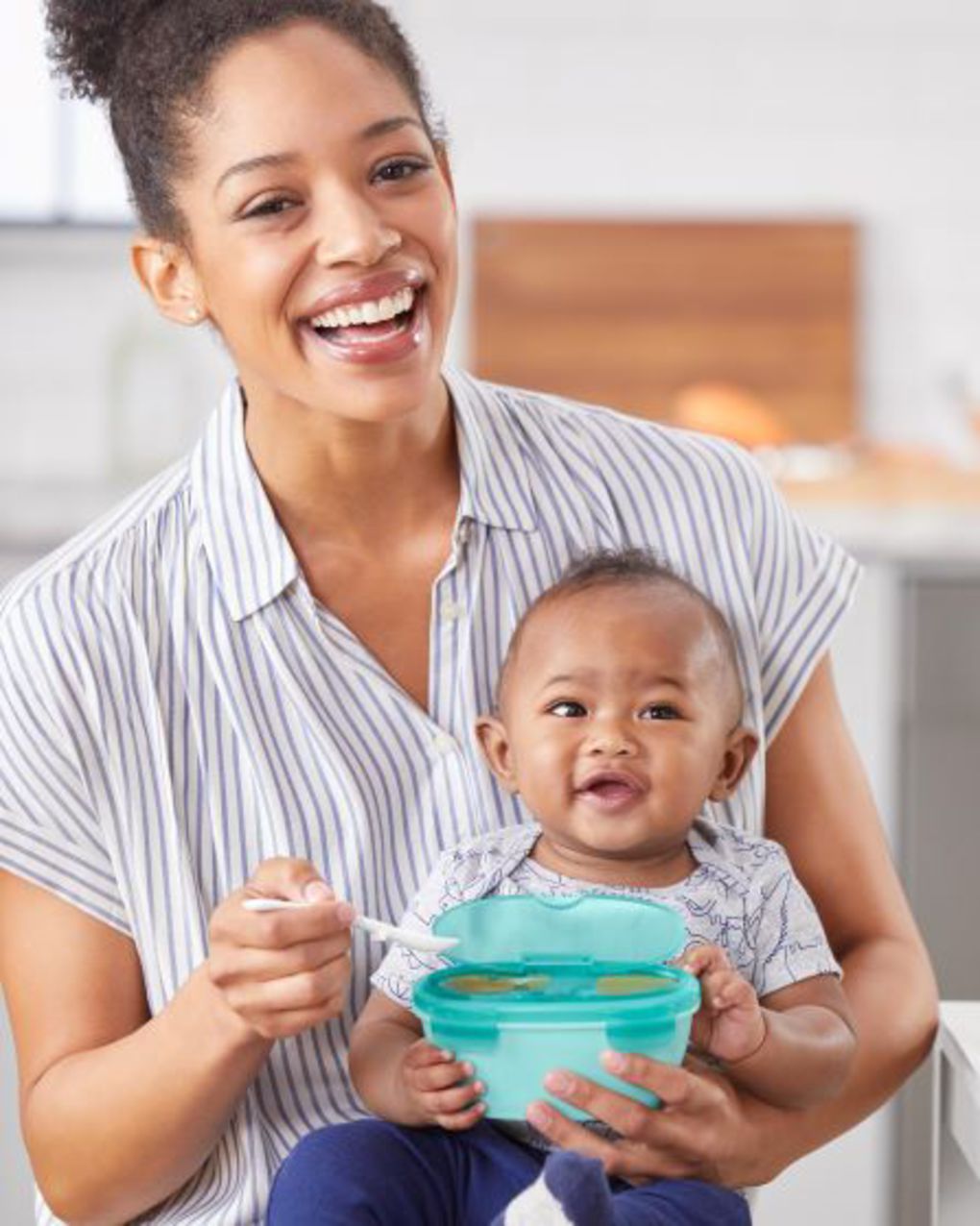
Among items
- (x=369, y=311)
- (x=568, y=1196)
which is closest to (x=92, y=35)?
(x=369, y=311)

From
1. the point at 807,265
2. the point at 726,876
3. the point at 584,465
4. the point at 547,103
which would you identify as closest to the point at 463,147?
the point at 547,103

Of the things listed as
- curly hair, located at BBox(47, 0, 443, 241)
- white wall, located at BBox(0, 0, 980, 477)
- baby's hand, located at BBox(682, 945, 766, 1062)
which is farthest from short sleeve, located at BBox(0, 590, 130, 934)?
white wall, located at BBox(0, 0, 980, 477)

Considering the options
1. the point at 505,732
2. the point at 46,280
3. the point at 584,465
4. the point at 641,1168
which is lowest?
the point at 641,1168

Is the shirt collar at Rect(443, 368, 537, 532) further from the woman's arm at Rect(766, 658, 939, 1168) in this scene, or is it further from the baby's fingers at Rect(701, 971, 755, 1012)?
the baby's fingers at Rect(701, 971, 755, 1012)

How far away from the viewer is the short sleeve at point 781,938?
150 cm

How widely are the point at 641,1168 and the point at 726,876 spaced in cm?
22

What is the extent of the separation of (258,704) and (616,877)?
0.29 m

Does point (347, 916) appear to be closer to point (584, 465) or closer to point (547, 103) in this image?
point (584, 465)

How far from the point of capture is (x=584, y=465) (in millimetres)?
1748

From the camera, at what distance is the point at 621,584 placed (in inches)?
61.2

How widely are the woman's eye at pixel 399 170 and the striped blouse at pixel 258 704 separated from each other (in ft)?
0.69

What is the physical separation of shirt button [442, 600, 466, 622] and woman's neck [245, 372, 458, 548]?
78 mm

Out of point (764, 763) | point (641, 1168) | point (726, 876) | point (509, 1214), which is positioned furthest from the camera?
point (764, 763)

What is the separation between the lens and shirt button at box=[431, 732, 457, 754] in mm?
1624
